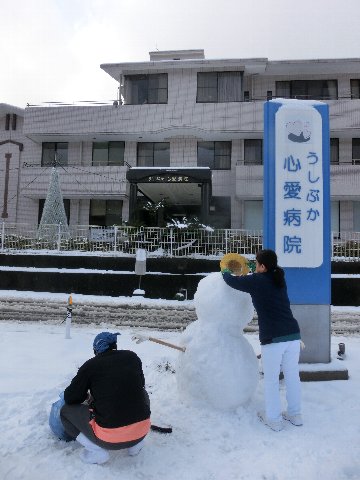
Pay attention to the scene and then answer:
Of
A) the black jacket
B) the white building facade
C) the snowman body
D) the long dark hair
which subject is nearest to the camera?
the black jacket

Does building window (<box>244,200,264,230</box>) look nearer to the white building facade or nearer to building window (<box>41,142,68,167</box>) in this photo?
the white building facade

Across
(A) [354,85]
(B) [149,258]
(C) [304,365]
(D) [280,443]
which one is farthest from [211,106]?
(D) [280,443]

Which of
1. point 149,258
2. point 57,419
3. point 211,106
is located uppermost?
point 211,106

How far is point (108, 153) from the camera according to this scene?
71.7ft

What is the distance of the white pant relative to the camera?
390 centimetres

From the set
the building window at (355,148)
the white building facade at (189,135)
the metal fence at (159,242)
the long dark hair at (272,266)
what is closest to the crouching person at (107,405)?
the long dark hair at (272,266)

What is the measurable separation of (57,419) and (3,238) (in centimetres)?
1350

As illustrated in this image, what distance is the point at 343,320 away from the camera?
396 inches

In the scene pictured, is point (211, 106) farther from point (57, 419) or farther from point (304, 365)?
point (57, 419)

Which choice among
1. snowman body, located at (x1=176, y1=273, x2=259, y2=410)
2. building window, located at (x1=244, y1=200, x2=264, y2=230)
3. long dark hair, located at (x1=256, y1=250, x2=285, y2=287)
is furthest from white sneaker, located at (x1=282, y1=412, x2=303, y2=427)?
building window, located at (x1=244, y1=200, x2=264, y2=230)

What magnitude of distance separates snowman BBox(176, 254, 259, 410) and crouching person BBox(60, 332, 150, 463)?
43.0 inches

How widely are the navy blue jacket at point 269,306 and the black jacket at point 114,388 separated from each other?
1.39 meters

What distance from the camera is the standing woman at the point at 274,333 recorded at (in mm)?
3895

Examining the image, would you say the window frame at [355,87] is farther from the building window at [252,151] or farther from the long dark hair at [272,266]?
the long dark hair at [272,266]
